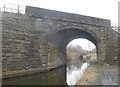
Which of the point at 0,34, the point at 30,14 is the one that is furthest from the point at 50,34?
the point at 0,34

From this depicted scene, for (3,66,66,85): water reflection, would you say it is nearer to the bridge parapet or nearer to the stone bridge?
the stone bridge

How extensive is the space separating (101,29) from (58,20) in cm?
566

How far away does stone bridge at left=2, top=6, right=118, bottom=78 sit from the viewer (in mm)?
14594

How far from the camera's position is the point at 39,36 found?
17875mm

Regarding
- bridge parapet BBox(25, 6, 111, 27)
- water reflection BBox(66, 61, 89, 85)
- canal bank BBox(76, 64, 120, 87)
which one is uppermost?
bridge parapet BBox(25, 6, 111, 27)

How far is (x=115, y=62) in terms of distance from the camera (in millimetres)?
21234

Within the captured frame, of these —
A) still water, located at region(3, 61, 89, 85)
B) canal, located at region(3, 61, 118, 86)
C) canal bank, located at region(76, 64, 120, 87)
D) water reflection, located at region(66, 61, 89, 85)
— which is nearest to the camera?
canal bank, located at region(76, 64, 120, 87)

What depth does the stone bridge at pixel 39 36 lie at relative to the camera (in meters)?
14.6

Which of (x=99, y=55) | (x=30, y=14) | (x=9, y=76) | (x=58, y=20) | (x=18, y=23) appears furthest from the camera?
(x=99, y=55)

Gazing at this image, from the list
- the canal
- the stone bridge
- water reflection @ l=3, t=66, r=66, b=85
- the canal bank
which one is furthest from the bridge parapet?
the canal bank

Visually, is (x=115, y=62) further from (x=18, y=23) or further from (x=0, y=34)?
(x=0, y=34)

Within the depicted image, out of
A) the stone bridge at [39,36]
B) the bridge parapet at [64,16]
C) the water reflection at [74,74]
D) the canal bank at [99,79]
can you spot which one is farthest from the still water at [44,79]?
the bridge parapet at [64,16]

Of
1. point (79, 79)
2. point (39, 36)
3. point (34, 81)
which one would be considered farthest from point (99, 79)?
point (39, 36)

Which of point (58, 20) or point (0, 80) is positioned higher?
point (58, 20)
